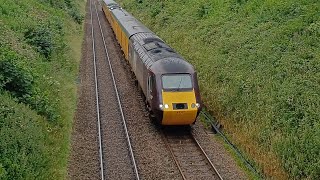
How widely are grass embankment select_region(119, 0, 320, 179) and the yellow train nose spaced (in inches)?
84.1

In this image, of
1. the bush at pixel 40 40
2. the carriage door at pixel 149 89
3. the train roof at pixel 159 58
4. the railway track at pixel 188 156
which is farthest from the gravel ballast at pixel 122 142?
the bush at pixel 40 40

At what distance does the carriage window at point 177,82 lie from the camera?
16.4 m

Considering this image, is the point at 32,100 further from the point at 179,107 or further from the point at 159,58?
the point at 179,107

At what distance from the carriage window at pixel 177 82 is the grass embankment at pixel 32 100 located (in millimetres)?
4618

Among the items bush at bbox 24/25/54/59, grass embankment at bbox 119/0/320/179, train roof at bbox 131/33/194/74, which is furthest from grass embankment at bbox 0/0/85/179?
grass embankment at bbox 119/0/320/179

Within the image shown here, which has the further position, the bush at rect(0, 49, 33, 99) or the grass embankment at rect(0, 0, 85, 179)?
the bush at rect(0, 49, 33, 99)

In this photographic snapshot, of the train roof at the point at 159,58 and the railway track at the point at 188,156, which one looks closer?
the railway track at the point at 188,156

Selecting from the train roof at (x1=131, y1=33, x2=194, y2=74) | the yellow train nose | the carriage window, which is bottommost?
the yellow train nose

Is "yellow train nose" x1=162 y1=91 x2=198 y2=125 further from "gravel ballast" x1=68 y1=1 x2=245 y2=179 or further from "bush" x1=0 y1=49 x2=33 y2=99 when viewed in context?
"bush" x1=0 y1=49 x2=33 y2=99

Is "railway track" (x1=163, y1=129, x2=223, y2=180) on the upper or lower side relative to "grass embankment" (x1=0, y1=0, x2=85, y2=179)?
lower

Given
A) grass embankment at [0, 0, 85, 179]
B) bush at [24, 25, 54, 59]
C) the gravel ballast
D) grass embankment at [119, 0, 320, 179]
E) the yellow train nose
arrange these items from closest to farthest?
grass embankment at [0, 0, 85, 179] < grass embankment at [119, 0, 320, 179] < the gravel ballast < the yellow train nose < bush at [24, 25, 54, 59]

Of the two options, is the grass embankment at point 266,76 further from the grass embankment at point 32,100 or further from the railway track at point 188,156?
the grass embankment at point 32,100

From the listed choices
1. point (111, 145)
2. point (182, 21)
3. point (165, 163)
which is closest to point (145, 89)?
point (111, 145)

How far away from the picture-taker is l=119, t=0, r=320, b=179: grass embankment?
13.5m
